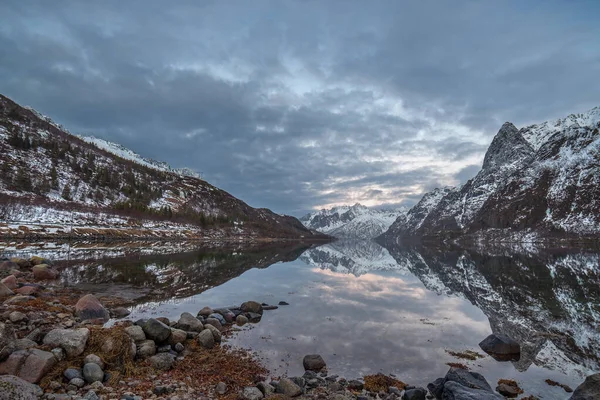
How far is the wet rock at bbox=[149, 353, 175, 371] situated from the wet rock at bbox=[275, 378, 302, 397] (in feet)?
16.3

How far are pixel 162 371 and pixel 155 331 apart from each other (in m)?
2.87

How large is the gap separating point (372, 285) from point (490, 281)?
17.2m

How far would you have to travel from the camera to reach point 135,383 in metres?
12.0

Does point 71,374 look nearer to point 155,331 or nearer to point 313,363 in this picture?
point 155,331

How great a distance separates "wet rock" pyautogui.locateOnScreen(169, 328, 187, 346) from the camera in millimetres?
16500

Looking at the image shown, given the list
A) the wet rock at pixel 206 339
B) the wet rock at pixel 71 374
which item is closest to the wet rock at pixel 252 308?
the wet rock at pixel 206 339

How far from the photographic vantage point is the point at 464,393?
37.6 feet

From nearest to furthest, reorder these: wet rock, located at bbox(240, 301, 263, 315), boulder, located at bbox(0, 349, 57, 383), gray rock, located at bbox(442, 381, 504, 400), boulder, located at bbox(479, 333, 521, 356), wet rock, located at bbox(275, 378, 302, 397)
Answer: boulder, located at bbox(0, 349, 57, 383) < gray rock, located at bbox(442, 381, 504, 400) < wet rock, located at bbox(275, 378, 302, 397) < boulder, located at bbox(479, 333, 521, 356) < wet rock, located at bbox(240, 301, 263, 315)

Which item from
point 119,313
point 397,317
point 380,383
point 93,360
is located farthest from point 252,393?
point 397,317

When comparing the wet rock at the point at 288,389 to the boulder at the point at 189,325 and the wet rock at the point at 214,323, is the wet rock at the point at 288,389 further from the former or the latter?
the wet rock at the point at 214,323

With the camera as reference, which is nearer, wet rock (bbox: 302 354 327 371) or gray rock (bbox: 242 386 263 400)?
gray rock (bbox: 242 386 263 400)

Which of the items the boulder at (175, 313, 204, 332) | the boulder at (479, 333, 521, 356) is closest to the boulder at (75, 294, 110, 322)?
the boulder at (175, 313, 204, 332)

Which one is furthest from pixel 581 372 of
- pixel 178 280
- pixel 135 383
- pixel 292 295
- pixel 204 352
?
pixel 178 280

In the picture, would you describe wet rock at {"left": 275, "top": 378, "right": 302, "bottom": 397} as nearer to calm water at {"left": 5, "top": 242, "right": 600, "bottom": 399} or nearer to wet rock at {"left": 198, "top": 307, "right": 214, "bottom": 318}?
calm water at {"left": 5, "top": 242, "right": 600, "bottom": 399}
